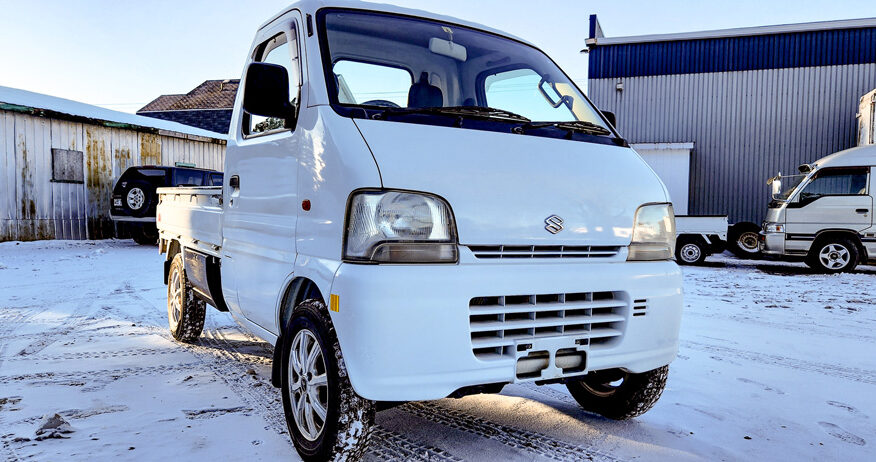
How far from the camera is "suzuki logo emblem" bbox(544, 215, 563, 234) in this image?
2342mm

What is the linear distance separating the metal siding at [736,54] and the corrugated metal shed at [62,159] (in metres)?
13.4

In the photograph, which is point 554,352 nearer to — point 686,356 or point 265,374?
point 265,374

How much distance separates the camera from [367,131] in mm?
2271

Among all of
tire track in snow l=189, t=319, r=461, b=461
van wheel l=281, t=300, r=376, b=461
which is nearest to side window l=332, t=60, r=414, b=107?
van wheel l=281, t=300, r=376, b=461

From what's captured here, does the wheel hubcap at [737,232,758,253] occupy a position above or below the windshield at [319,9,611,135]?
below

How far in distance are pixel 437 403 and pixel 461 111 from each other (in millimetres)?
1765

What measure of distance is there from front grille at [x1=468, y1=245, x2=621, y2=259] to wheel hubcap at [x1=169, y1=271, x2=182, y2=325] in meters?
3.45

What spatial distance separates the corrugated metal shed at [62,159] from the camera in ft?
40.2

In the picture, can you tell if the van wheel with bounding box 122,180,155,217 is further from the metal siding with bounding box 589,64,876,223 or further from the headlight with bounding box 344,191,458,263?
the metal siding with bounding box 589,64,876,223

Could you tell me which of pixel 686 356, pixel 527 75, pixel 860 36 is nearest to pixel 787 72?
pixel 860 36

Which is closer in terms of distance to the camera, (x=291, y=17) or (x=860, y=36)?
(x=291, y=17)

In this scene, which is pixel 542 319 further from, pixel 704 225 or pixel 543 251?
pixel 704 225

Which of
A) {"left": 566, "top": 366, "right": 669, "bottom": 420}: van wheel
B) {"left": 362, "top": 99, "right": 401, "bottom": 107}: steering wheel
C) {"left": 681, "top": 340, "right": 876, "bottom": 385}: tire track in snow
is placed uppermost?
{"left": 362, "top": 99, "right": 401, "bottom": 107}: steering wheel

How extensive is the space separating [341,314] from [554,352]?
2.81 ft
